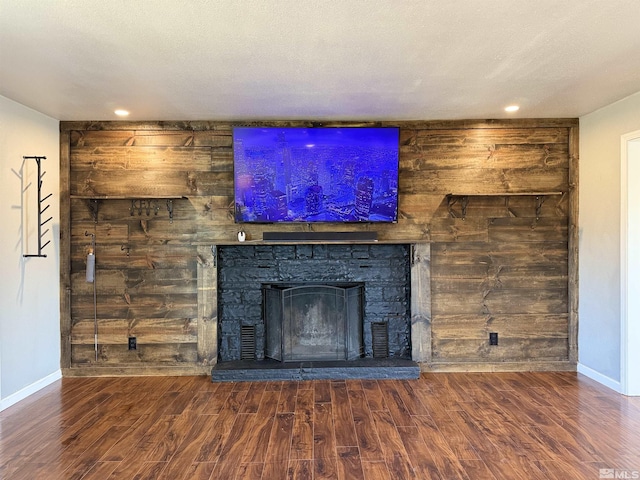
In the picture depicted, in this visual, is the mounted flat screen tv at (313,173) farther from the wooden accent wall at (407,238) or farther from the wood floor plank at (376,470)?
the wood floor plank at (376,470)

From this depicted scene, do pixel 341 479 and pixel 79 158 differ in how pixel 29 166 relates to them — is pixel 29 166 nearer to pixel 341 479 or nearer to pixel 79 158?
pixel 79 158

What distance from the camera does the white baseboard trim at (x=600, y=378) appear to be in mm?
3590

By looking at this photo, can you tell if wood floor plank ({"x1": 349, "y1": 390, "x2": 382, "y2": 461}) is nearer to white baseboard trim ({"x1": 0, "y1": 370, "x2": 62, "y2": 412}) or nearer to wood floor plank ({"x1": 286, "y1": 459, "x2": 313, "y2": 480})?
wood floor plank ({"x1": 286, "y1": 459, "x2": 313, "y2": 480})

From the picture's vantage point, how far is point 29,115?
3635mm

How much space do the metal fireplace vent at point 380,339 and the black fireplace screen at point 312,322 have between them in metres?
0.13

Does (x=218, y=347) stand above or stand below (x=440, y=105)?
below

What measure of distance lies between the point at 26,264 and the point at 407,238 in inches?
137

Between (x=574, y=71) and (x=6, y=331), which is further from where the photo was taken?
(x=6, y=331)

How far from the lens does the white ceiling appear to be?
2051 millimetres

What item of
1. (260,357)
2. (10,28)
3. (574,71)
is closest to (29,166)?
(10,28)

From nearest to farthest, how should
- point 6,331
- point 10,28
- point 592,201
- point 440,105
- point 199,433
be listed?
point 10,28 → point 199,433 → point 6,331 → point 440,105 → point 592,201

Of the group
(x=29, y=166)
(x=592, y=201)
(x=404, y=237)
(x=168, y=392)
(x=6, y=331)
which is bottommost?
(x=168, y=392)

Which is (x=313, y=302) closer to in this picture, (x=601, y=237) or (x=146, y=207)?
(x=146, y=207)

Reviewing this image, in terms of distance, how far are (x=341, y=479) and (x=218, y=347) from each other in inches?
87.3
